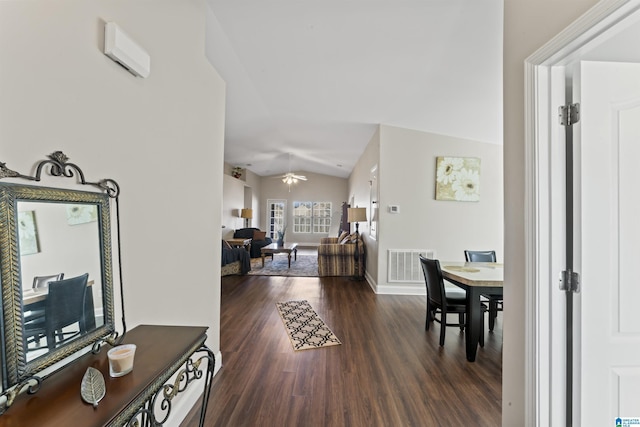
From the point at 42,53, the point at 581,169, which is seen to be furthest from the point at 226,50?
the point at 581,169

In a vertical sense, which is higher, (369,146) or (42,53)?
(369,146)

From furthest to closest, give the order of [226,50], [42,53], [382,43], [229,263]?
[229,263] < [226,50] < [382,43] < [42,53]

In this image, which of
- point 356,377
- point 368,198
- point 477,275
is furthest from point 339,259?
point 356,377

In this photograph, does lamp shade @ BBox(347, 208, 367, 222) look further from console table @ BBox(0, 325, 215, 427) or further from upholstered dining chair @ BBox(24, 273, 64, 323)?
upholstered dining chair @ BBox(24, 273, 64, 323)

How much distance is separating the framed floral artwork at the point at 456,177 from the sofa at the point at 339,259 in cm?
207

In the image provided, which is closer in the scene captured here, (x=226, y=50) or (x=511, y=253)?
(x=511, y=253)

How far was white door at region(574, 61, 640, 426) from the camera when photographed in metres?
1.11

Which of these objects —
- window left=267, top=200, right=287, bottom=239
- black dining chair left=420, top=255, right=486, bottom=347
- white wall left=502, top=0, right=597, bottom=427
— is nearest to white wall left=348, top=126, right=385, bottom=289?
black dining chair left=420, top=255, right=486, bottom=347

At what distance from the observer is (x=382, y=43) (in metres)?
2.52

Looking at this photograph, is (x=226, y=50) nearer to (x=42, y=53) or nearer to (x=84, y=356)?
(x=42, y=53)

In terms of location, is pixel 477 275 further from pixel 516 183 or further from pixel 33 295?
pixel 33 295

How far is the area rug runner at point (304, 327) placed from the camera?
2750 mm

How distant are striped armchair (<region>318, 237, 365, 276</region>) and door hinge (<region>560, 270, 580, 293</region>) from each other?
469 cm

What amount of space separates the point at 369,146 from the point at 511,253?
4.65 meters
